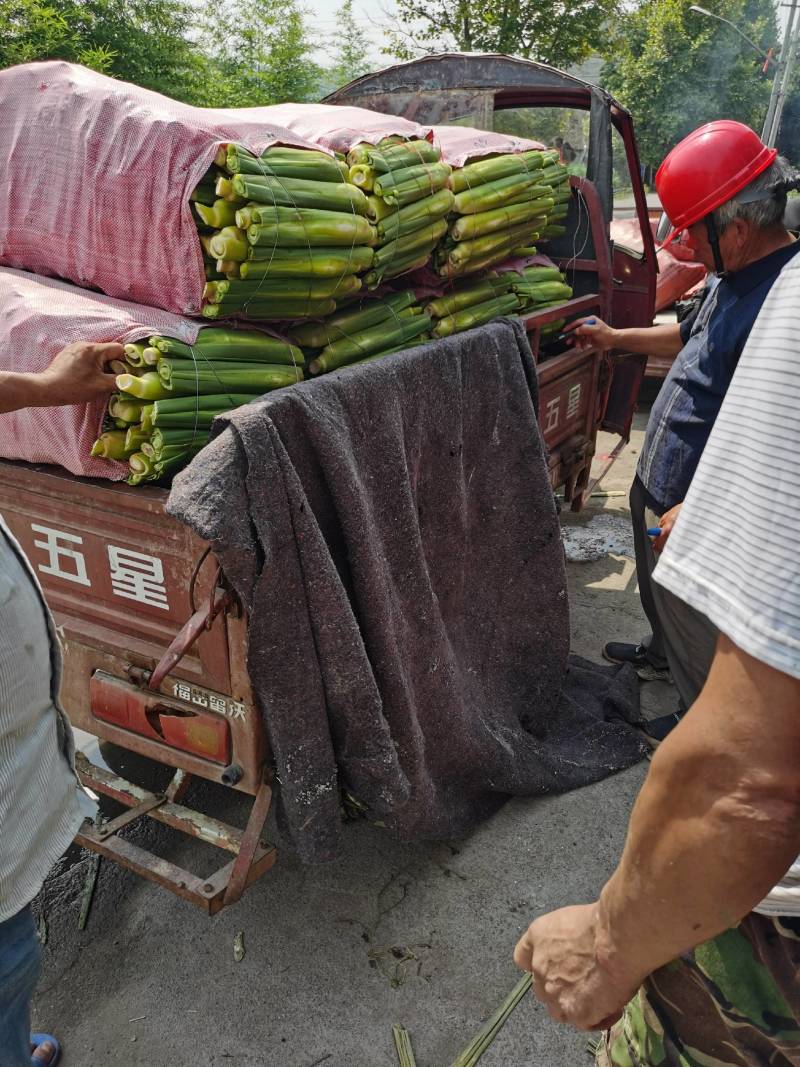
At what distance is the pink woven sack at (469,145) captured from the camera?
126 inches

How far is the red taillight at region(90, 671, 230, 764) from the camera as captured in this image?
213 centimetres

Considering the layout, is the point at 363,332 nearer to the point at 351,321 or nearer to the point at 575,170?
the point at 351,321

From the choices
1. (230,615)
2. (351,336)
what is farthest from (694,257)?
(230,615)

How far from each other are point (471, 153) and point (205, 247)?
155cm

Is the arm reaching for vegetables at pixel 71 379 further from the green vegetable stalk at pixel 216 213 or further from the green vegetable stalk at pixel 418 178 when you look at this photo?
the green vegetable stalk at pixel 418 178

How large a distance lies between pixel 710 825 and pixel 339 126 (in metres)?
2.70

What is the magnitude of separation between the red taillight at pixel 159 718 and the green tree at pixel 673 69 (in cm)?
3065

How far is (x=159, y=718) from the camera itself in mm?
2225

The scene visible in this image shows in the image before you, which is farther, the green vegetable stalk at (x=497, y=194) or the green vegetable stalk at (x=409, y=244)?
the green vegetable stalk at (x=497, y=194)

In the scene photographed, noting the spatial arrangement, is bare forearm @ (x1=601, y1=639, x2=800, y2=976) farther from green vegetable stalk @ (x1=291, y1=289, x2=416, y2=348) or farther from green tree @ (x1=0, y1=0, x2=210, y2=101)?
green tree @ (x1=0, y1=0, x2=210, y2=101)

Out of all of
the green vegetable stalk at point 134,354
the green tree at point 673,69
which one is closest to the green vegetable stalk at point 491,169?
the green vegetable stalk at point 134,354

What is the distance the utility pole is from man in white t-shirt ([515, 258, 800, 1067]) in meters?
24.5

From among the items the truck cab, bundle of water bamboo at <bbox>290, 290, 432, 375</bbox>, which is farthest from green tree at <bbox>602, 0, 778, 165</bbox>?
bundle of water bamboo at <bbox>290, 290, 432, 375</bbox>

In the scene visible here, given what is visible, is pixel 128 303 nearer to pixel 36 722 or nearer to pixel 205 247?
pixel 205 247
